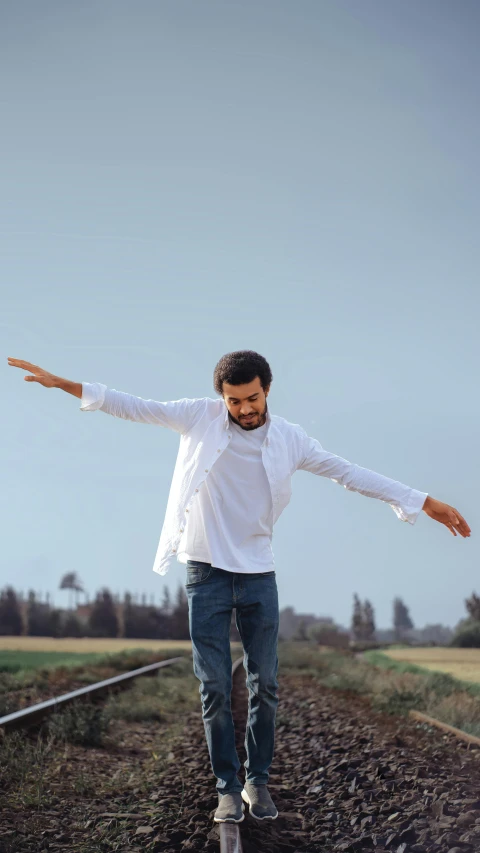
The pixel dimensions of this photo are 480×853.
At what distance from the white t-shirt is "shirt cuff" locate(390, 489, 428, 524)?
76cm

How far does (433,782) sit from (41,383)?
318 centimetres

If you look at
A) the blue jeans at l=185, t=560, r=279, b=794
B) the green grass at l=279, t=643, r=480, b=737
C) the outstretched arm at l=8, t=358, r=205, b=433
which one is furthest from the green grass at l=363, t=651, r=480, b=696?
A: the outstretched arm at l=8, t=358, r=205, b=433

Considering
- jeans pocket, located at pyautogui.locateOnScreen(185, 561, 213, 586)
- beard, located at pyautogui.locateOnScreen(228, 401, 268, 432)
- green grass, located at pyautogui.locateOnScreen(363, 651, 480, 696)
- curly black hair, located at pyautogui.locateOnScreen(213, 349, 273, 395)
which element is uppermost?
curly black hair, located at pyautogui.locateOnScreen(213, 349, 273, 395)

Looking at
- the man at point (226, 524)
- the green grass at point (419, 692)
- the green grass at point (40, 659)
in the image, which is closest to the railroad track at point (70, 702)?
the man at point (226, 524)

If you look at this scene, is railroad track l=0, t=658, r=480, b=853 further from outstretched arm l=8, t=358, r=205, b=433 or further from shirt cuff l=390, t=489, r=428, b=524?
outstretched arm l=8, t=358, r=205, b=433

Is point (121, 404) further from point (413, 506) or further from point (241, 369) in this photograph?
point (413, 506)

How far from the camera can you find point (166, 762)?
618cm

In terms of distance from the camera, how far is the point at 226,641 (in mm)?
4238

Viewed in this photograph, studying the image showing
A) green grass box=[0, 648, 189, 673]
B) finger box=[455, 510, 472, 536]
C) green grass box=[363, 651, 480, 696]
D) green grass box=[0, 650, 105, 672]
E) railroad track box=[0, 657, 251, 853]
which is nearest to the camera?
railroad track box=[0, 657, 251, 853]

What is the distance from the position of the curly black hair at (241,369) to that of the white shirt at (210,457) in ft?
0.55

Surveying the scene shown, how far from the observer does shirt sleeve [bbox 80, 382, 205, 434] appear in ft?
13.7

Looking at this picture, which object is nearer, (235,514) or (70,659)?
(235,514)

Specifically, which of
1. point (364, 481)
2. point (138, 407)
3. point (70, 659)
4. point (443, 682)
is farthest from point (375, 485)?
point (70, 659)

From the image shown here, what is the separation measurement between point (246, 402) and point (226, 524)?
2.09 ft
